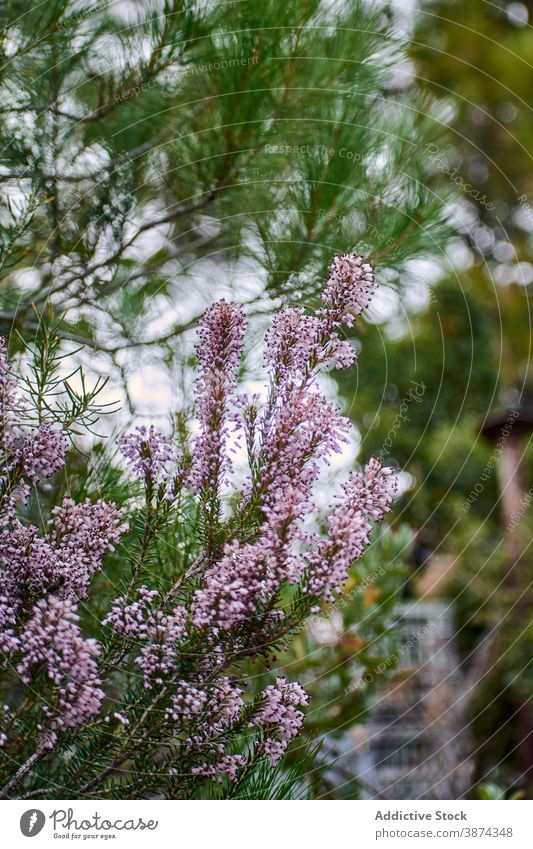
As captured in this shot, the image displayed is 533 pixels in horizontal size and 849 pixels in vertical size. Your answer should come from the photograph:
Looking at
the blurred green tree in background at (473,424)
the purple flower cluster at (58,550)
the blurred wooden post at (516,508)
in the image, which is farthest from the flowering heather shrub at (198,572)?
the blurred wooden post at (516,508)

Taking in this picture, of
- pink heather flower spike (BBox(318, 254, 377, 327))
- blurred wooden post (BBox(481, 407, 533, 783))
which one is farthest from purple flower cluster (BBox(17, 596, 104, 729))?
blurred wooden post (BBox(481, 407, 533, 783))

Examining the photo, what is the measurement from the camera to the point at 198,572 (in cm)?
55

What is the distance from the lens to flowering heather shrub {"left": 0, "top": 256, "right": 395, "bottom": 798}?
0.50 meters

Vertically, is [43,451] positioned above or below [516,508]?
below

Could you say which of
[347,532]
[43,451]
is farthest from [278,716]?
[43,451]

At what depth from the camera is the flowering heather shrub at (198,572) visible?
0.50 metres

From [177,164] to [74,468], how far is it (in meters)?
0.34

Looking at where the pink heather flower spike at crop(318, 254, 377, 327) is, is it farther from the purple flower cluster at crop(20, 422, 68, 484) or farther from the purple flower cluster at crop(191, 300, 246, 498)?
the purple flower cluster at crop(20, 422, 68, 484)

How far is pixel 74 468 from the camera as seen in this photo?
25.8 inches

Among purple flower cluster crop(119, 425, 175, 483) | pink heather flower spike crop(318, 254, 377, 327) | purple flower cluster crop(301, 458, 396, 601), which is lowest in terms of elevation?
purple flower cluster crop(301, 458, 396, 601)

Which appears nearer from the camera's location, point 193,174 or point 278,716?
point 278,716

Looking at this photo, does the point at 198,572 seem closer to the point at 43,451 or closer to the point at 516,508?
the point at 43,451
